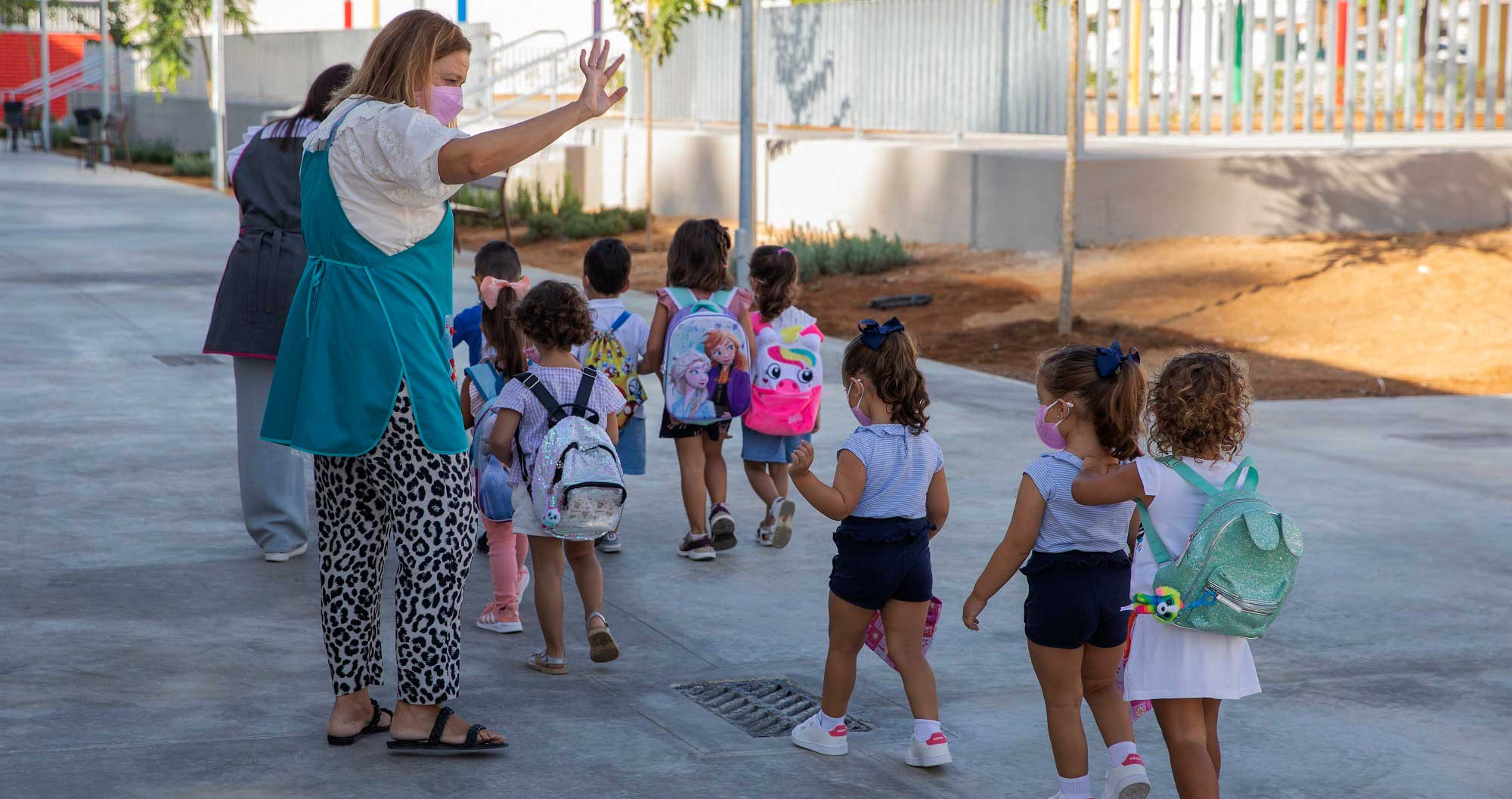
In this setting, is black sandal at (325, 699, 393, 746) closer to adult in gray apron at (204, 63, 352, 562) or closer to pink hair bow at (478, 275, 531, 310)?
pink hair bow at (478, 275, 531, 310)

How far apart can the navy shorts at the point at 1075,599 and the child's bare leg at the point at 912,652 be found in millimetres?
418

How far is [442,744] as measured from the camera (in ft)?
13.7

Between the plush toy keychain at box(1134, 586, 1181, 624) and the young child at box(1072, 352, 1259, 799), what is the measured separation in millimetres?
69

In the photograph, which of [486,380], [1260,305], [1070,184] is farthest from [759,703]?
[1260,305]

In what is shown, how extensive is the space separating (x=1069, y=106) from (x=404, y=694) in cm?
1017

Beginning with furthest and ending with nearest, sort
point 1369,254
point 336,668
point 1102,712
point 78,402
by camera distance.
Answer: point 1369,254 < point 78,402 < point 336,668 < point 1102,712

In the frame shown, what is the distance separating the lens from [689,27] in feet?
79.6

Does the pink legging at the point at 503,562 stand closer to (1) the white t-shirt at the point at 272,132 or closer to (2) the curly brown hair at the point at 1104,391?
(1) the white t-shirt at the point at 272,132

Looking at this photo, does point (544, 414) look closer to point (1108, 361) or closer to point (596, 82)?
point (596, 82)

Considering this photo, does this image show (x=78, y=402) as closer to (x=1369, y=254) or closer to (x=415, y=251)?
(x=415, y=251)

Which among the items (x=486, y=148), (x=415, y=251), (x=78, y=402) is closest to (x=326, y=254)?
(x=415, y=251)

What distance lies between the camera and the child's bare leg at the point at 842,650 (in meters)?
4.26

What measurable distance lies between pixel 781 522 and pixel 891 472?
232cm

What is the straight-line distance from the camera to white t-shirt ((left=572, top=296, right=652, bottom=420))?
235 inches
